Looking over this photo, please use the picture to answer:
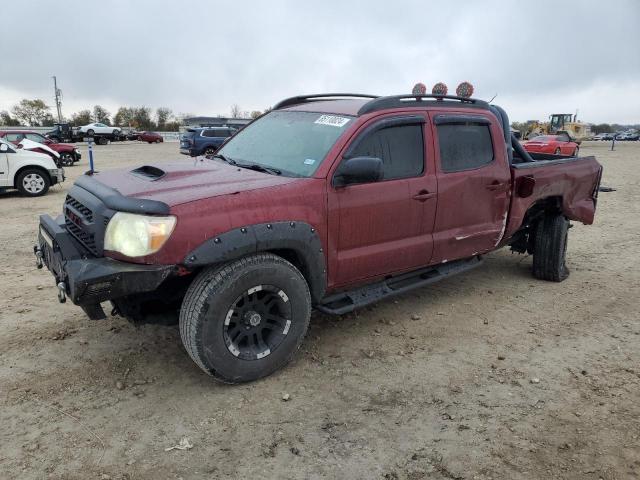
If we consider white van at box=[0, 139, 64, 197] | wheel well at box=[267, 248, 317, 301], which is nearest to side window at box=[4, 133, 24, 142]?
white van at box=[0, 139, 64, 197]

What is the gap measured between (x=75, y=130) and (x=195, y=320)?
41854 millimetres

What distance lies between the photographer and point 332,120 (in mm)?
3684

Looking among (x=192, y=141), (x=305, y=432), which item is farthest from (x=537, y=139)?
(x=305, y=432)

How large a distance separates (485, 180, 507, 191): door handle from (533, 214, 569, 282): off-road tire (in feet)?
3.85

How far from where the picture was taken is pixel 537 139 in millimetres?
25953

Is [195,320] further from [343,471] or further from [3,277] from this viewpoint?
[3,277]

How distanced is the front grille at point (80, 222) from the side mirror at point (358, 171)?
159 centimetres

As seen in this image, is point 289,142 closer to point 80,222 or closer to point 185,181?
point 185,181

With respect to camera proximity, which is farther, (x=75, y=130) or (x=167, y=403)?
(x=75, y=130)

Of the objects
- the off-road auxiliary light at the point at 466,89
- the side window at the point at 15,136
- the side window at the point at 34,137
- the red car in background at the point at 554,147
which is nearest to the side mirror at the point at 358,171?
the off-road auxiliary light at the point at 466,89

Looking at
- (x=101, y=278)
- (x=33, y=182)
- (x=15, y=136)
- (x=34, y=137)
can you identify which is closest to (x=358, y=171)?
(x=101, y=278)

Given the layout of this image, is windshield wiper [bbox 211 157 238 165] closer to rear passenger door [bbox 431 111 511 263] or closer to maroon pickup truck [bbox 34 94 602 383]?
maroon pickup truck [bbox 34 94 602 383]

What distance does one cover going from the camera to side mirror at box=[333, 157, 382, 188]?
320 centimetres

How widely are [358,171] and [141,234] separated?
4.65 ft
